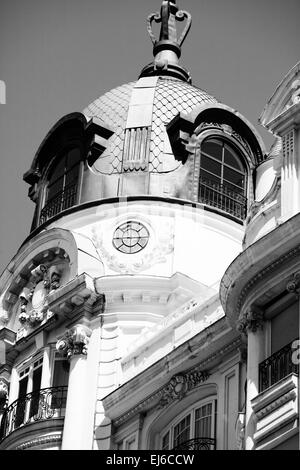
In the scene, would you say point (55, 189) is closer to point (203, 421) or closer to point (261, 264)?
point (203, 421)

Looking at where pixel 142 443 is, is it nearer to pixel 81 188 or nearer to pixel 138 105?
pixel 81 188

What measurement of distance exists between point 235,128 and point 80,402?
11.2m

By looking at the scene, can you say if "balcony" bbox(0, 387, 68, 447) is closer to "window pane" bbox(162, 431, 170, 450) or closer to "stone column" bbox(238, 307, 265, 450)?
"window pane" bbox(162, 431, 170, 450)

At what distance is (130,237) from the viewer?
38.6 m

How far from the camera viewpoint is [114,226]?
38844 millimetres

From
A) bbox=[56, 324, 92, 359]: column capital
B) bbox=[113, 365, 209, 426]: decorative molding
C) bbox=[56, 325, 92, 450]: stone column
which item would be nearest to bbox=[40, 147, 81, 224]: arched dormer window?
bbox=[56, 324, 92, 359]: column capital

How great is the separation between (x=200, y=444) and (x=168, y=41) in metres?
20.4

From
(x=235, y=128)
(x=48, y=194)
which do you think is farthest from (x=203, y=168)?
(x=48, y=194)

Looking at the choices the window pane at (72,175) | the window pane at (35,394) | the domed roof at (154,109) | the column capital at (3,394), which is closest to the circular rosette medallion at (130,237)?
the domed roof at (154,109)

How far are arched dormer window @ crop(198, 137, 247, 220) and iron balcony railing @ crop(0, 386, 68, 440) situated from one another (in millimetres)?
7744

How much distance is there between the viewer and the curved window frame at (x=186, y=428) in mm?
31047

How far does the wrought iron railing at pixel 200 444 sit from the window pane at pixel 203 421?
230mm

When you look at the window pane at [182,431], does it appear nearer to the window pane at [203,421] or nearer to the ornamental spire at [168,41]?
the window pane at [203,421]

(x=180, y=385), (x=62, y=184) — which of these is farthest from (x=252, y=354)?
(x=62, y=184)
